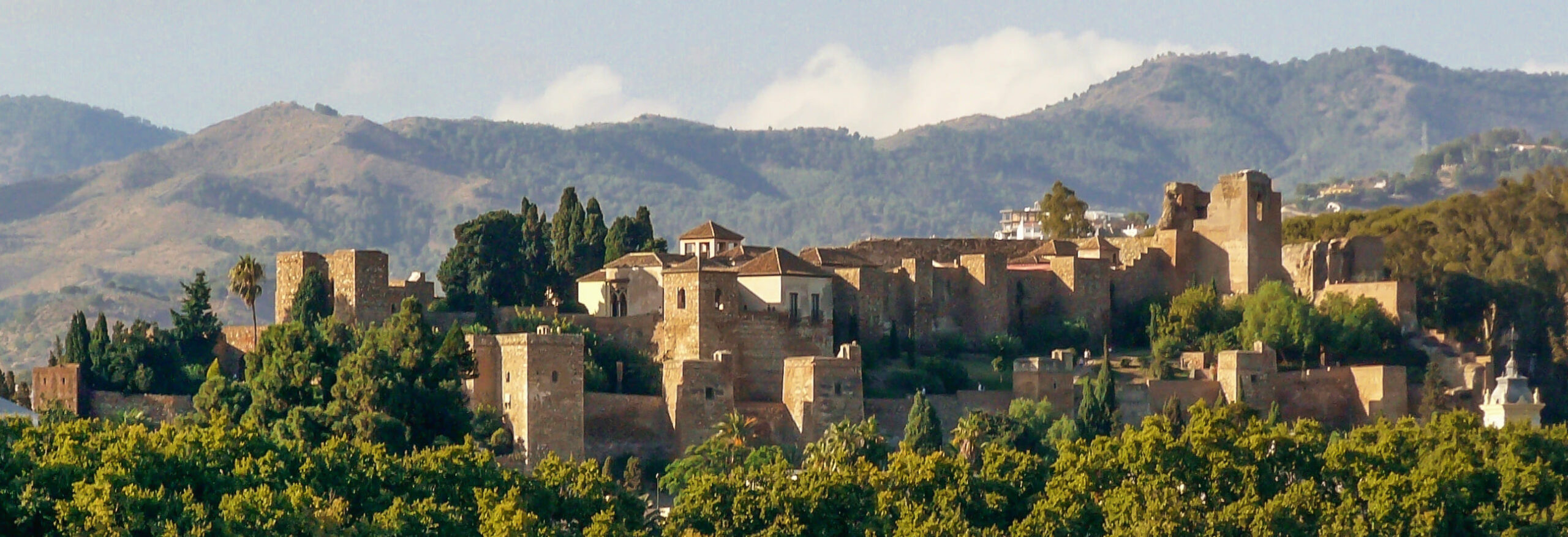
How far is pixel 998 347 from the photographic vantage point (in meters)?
64.0

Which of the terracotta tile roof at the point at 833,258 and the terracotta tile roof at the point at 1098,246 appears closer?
the terracotta tile roof at the point at 833,258

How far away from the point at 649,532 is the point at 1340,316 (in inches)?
880

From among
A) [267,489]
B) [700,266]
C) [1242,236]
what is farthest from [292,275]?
[1242,236]

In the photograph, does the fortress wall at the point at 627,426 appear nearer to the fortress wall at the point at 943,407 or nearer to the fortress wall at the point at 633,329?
the fortress wall at the point at 633,329

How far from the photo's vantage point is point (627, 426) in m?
56.7

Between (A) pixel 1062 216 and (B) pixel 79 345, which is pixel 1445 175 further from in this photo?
(B) pixel 79 345

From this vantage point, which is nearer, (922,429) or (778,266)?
(922,429)

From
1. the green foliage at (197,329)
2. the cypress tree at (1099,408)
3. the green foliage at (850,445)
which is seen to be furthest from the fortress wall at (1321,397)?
the green foliage at (197,329)

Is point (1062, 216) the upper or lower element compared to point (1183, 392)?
upper

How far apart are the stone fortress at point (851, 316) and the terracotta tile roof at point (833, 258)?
0.34 feet

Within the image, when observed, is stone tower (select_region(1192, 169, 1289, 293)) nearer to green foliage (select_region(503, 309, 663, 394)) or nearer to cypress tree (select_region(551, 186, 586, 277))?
cypress tree (select_region(551, 186, 586, 277))

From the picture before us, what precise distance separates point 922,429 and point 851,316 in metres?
6.31

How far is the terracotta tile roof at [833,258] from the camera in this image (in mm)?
64562

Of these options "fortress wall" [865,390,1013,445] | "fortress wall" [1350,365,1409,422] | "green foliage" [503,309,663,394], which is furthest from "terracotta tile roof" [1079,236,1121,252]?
"green foliage" [503,309,663,394]
